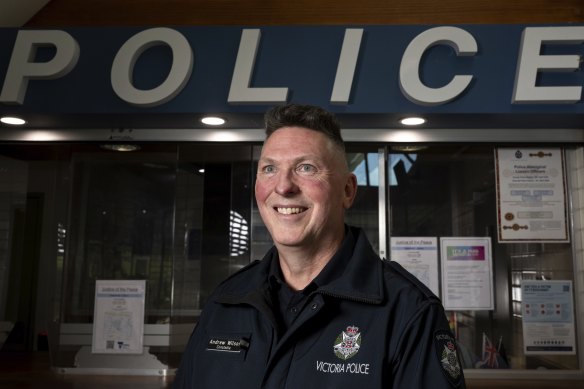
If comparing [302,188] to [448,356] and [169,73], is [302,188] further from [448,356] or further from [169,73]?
[169,73]

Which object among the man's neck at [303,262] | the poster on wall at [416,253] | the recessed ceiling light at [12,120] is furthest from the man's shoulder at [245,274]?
the recessed ceiling light at [12,120]

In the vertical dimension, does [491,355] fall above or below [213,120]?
below

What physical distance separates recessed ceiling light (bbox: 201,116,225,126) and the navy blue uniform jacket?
2015 millimetres

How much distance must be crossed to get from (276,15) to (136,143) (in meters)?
1.20

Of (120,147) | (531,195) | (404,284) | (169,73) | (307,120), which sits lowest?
(404,284)

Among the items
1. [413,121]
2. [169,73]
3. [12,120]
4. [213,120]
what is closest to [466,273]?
[413,121]

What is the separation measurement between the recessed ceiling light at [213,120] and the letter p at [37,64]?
32.0 inches

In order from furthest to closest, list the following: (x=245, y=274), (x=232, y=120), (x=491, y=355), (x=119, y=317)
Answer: (x=119, y=317) → (x=491, y=355) → (x=232, y=120) → (x=245, y=274)

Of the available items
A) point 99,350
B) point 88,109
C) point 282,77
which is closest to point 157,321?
point 99,350

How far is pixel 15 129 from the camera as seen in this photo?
3.58 meters

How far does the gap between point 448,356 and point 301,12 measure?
2755 millimetres

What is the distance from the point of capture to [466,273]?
343 centimetres

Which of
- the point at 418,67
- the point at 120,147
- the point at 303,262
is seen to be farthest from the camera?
the point at 120,147

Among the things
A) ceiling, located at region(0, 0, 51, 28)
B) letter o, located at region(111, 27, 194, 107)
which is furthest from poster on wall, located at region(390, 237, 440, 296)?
ceiling, located at region(0, 0, 51, 28)
